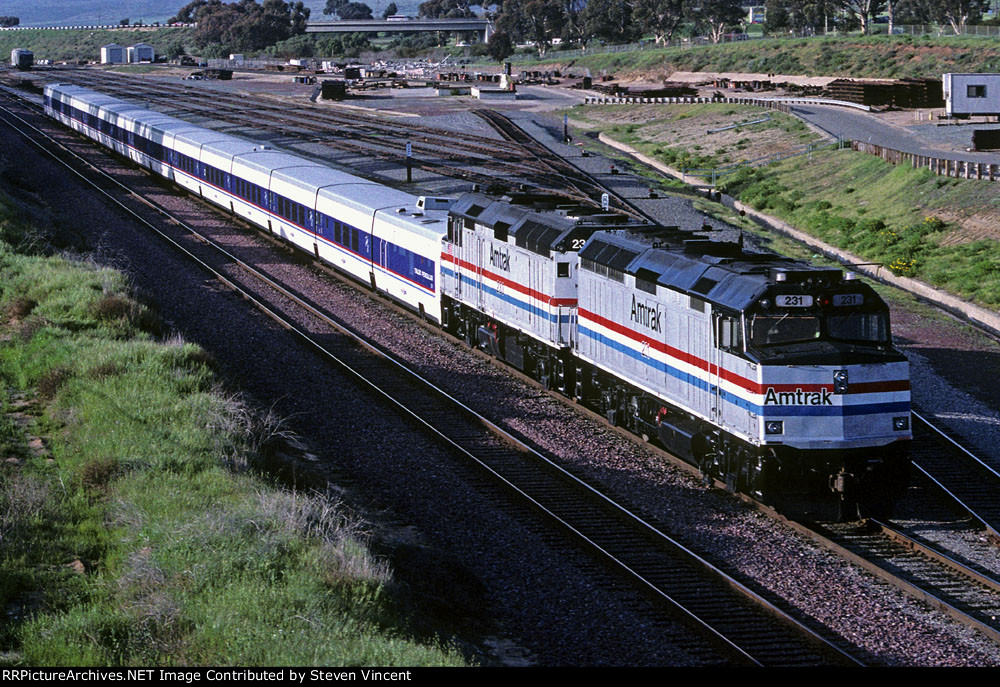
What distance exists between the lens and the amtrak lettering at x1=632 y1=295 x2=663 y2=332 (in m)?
20.5

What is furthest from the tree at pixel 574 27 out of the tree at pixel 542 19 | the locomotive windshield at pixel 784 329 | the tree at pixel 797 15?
the locomotive windshield at pixel 784 329

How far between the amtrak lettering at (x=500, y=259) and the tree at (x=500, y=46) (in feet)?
531

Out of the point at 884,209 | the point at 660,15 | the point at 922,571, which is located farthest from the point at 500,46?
the point at 922,571

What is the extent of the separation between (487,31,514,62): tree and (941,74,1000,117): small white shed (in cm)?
12131

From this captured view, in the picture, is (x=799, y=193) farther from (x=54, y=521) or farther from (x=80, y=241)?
(x=54, y=521)

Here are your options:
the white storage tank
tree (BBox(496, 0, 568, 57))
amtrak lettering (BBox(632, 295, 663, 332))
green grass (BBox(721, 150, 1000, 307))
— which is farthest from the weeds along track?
tree (BBox(496, 0, 568, 57))

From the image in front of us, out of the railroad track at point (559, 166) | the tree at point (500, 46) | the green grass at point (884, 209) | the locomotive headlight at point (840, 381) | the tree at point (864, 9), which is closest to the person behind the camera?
the locomotive headlight at point (840, 381)

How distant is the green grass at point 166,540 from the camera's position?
1206 centimetres

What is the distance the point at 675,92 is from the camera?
110m

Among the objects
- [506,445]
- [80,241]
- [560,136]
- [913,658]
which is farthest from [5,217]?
[560,136]

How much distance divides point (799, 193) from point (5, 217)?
35.4 m

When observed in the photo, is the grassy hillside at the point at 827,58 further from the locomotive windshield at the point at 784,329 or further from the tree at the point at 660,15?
the locomotive windshield at the point at 784,329

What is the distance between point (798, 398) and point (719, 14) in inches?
6140

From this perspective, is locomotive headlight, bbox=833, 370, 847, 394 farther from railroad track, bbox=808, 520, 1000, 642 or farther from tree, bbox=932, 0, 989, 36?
tree, bbox=932, 0, 989, 36
